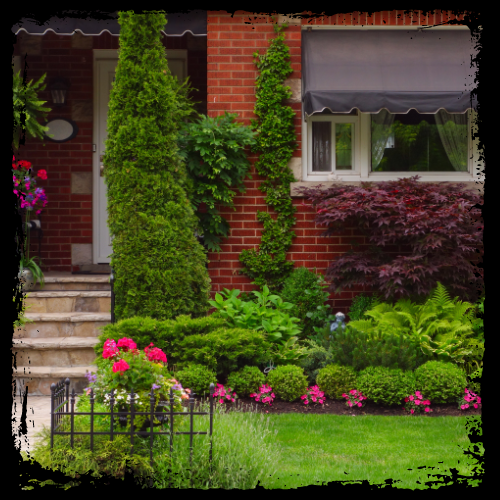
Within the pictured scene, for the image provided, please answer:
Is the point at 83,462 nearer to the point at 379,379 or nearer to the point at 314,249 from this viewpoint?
Answer: the point at 379,379

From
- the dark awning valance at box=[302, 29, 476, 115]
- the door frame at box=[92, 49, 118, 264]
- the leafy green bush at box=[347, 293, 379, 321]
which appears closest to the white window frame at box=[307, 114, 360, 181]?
the dark awning valance at box=[302, 29, 476, 115]

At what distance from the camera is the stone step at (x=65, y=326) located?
673 centimetres

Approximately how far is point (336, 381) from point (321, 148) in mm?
3174

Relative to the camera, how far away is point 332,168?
7762 mm

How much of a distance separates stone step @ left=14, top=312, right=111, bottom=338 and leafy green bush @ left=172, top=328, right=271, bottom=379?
4.19 feet

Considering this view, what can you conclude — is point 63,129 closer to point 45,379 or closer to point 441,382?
point 45,379

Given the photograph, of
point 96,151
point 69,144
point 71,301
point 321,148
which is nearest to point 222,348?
point 71,301

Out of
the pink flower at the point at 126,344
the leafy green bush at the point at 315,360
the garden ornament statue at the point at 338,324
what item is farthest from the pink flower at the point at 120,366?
the garden ornament statue at the point at 338,324

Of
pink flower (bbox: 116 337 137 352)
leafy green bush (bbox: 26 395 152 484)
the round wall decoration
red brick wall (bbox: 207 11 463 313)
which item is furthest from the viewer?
the round wall decoration

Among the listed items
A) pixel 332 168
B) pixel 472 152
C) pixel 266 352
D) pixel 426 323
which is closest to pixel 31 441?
pixel 266 352

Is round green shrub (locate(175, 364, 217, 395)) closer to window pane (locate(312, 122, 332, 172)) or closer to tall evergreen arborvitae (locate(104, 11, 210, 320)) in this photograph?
tall evergreen arborvitae (locate(104, 11, 210, 320))

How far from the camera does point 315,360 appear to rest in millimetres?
6348

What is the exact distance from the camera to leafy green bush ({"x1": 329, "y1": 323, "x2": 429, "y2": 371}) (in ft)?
19.0

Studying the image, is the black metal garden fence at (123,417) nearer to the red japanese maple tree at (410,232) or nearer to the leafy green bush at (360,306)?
the red japanese maple tree at (410,232)
